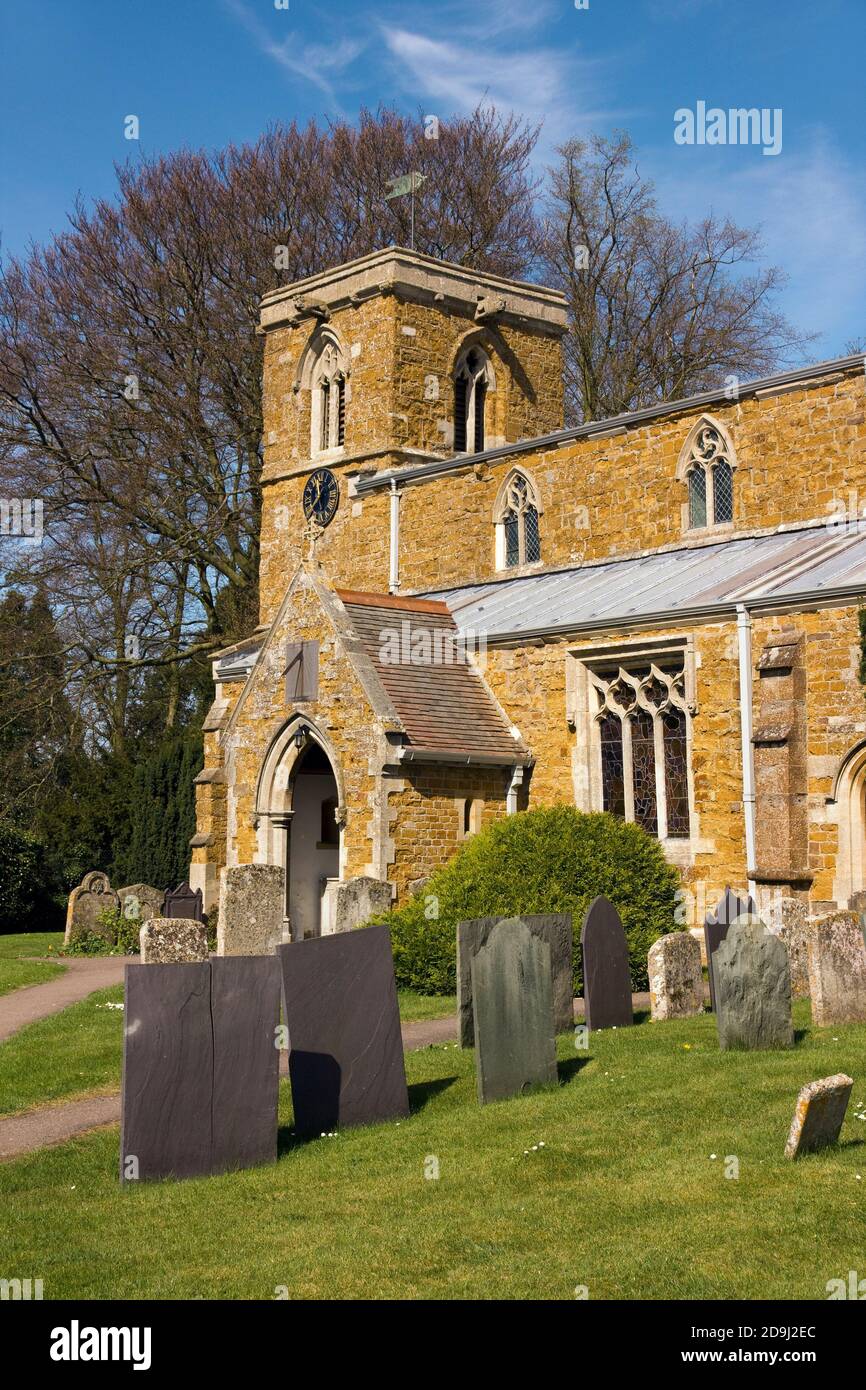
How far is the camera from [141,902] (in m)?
24.0

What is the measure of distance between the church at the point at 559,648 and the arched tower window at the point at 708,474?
3cm

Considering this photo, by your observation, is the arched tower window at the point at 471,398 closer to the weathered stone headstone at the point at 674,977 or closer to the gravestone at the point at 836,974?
the weathered stone headstone at the point at 674,977

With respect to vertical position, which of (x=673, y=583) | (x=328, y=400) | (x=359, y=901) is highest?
(x=328, y=400)

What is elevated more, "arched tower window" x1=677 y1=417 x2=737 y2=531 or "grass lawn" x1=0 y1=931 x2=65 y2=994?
"arched tower window" x1=677 y1=417 x2=737 y2=531

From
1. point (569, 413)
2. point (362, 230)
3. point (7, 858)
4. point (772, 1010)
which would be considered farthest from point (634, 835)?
point (362, 230)

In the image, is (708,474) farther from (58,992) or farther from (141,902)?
(58,992)

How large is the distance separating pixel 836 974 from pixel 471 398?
1959cm

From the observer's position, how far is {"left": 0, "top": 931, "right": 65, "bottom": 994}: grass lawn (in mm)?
19391

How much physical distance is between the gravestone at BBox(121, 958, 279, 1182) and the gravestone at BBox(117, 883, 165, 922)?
15.0m

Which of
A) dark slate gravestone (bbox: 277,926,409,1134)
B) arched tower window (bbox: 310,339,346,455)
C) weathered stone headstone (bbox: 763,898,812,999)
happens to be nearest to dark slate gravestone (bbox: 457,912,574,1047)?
dark slate gravestone (bbox: 277,926,409,1134)

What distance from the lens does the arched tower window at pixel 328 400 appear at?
1169 inches

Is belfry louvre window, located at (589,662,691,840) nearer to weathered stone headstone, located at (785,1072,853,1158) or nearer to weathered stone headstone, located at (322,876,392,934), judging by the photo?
weathered stone headstone, located at (322,876,392,934)

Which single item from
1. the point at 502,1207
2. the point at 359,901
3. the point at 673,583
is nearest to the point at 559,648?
the point at 673,583
